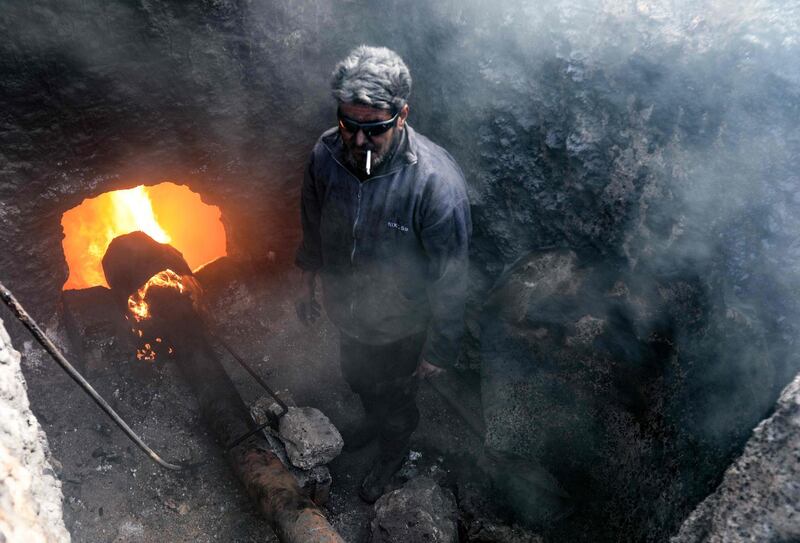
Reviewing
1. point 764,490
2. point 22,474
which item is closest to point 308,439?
point 22,474

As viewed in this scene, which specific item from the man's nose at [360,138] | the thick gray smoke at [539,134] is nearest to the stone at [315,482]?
the thick gray smoke at [539,134]

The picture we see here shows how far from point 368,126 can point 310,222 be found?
0.96m

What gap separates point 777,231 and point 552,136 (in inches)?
49.9

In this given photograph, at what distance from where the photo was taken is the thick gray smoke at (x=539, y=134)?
226 cm

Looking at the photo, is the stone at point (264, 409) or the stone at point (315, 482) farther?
the stone at point (264, 409)

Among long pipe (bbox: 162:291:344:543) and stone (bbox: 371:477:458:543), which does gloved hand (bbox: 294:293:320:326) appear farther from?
stone (bbox: 371:477:458:543)

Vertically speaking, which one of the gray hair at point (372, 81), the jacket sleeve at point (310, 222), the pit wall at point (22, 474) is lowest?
the jacket sleeve at point (310, 222)

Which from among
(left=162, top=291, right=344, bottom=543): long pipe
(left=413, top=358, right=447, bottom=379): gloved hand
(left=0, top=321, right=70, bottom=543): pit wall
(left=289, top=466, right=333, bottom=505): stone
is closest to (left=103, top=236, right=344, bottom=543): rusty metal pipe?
(left=162, top=291, right=344, bottom=543): long pipe

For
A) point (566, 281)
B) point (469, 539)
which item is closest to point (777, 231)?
point (566, 281)

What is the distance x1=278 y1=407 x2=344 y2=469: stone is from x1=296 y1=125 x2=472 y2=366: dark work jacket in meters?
0.91

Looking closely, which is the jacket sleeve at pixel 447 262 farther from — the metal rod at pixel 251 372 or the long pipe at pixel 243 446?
the metal rod at pixel 251 372

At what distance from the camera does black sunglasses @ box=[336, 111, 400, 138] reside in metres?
2.52

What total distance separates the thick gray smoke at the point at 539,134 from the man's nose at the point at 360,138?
111 cm

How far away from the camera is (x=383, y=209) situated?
2.82 m
